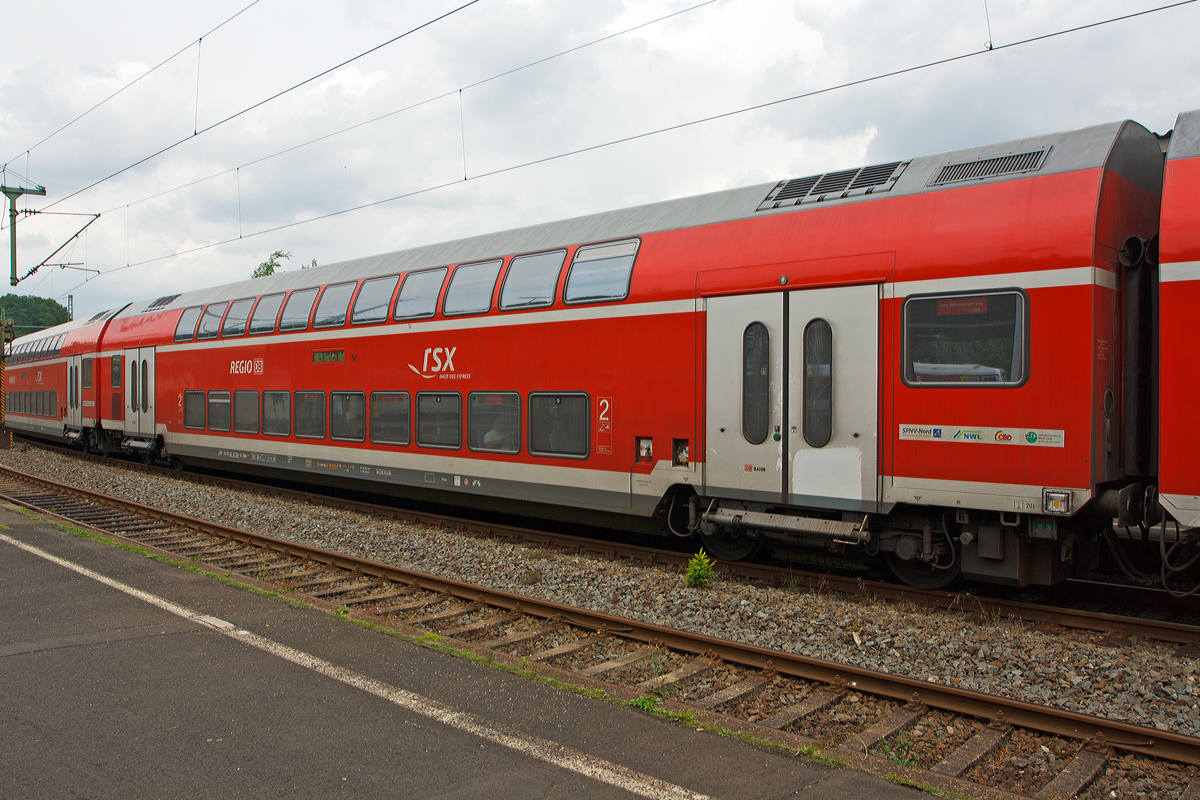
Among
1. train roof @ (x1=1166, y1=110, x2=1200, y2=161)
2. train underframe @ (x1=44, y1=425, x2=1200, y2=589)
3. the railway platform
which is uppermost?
train roof @ (x1=1166, y1=110, x2=1200, y2=161)

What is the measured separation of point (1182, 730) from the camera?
4.65 metres

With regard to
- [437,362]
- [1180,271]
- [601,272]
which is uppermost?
[601,272]

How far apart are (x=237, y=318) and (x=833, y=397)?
12350 millimetres

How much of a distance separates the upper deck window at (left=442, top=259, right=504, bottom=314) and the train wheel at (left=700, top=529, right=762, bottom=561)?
4.25m

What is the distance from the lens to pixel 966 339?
6.60 meters

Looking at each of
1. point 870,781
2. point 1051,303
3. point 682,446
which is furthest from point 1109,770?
point 682,446

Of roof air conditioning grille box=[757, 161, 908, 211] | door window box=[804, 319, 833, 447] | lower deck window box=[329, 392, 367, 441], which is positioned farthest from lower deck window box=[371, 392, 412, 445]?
door window box=[804, 319, 833, 447]

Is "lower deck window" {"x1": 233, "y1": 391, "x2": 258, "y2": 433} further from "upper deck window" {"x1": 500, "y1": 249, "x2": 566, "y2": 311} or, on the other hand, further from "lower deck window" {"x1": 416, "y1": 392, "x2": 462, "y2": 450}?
"upper deck window" {"x1": 500, "y1": 249, "x2": 566, "y2": 311}

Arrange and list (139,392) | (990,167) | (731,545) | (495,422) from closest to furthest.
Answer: (990,167) < (731,545) < (495,422) < (139,392)

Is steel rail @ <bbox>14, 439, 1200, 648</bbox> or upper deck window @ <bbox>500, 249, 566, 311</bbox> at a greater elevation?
upper deck window @ <bbox>500, 249, 566, 311</bbox>

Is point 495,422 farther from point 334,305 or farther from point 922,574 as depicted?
point 922,574

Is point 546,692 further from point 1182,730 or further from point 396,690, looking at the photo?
point 1182,730

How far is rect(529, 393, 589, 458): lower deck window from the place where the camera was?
9.46m

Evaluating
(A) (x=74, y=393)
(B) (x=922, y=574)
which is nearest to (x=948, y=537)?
(B) (x=922, y=574)
